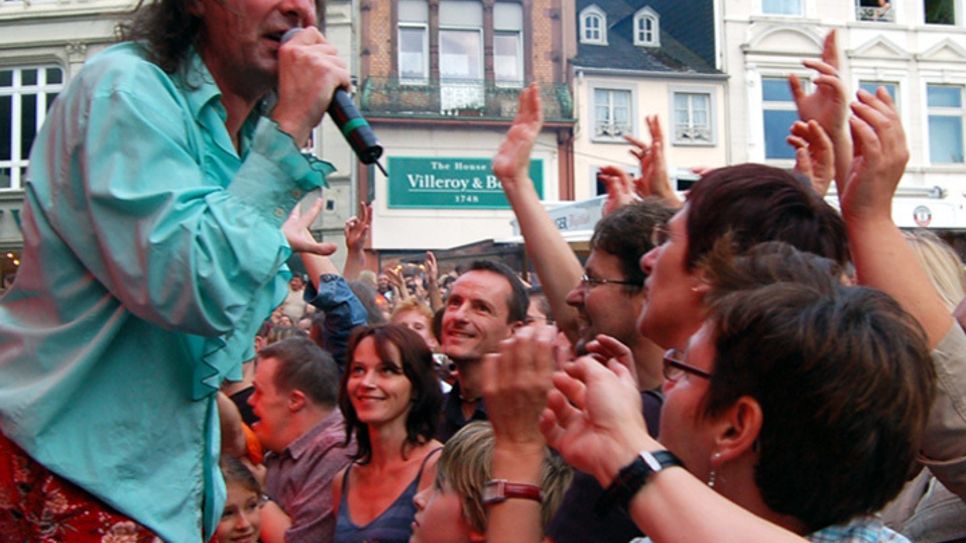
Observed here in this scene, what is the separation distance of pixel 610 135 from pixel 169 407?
22.1 metres

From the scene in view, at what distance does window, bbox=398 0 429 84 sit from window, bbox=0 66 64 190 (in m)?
7.21

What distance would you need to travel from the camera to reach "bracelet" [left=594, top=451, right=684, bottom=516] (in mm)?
1384

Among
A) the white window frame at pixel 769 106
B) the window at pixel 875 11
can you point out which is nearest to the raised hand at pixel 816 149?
the white window frame at pixel 769 106

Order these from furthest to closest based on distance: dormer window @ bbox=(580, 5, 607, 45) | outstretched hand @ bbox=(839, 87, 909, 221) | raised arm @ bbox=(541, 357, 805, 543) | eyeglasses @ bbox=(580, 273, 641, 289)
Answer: dormer window @ bbox=(580, 5, 607, 45) → eyeglasses @ bbox=(580, 273, 641, 289) → outstretched hand @ bbox=(839, 87, 909, 221) → raised arm @ bbox=(541, 357, 805, 543)

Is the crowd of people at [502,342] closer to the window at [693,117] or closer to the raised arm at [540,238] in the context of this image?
the raised arm at [540,238]

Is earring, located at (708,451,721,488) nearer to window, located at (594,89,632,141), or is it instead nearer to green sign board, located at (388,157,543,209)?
green sign board, located at (388,157,543,209)

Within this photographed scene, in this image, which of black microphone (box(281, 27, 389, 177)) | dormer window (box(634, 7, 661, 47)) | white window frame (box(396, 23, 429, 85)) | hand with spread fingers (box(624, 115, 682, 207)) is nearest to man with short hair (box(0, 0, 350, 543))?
black microphone (box(281, 27, 389, 177))

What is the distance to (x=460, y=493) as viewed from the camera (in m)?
2.69

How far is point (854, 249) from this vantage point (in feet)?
7.35

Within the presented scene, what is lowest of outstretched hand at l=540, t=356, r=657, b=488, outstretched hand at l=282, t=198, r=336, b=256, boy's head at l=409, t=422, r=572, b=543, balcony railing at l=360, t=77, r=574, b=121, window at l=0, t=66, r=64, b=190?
boy's head at l=409, t=422, r=572, b=543

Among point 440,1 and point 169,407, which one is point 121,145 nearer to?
point 169,407

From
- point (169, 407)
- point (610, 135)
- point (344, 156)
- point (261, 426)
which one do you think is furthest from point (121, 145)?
point (610, 135)

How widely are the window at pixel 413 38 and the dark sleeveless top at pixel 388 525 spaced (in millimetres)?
20583

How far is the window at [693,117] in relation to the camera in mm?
23625
